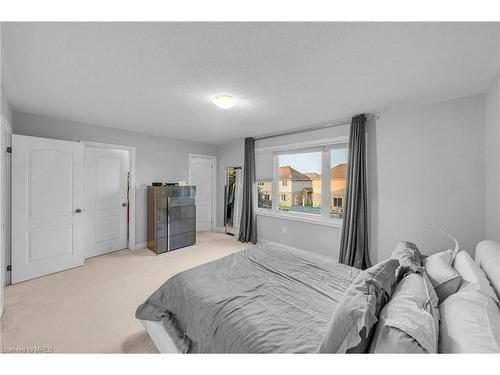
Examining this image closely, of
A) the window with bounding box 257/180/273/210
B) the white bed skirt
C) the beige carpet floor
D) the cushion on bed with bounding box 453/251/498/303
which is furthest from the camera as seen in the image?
the window with bounding box 257/180/273/210

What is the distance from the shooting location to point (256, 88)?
2254 millimetres

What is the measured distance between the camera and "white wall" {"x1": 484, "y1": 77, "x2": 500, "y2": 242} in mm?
2020

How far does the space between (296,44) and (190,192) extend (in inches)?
143

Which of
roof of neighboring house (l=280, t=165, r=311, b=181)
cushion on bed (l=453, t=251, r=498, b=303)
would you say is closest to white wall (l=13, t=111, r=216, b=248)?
roof of neighboring house (l=280, t=165, r=311, b=181)

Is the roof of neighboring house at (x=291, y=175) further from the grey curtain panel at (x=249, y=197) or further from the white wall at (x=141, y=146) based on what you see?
the white wall at (x=141, y=146)

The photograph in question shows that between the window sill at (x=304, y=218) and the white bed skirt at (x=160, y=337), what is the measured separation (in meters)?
2.93

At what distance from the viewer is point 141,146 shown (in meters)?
4.32

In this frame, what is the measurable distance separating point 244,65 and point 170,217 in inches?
131

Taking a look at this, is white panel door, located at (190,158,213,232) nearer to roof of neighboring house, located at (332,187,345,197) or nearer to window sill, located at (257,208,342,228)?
window sill, located at (257,208,342,228)

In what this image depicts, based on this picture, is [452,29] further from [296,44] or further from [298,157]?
[298,157]

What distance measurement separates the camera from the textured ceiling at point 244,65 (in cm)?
140

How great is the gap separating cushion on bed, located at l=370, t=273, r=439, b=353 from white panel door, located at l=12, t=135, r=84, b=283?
13.5 ft

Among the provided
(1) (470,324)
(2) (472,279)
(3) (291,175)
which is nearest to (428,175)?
(2) (472,279)

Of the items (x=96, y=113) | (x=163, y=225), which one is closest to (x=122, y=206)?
(x=163, y=225)
